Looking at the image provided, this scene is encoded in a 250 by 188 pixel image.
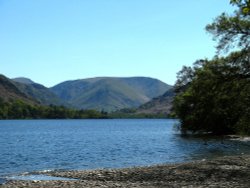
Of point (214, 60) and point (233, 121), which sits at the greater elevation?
point (214, 60)

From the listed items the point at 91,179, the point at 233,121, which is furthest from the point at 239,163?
the point at 233,121

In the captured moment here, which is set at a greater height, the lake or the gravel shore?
the gravel shore

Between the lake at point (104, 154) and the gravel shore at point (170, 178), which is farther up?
the gravel shore at point (170, 178)

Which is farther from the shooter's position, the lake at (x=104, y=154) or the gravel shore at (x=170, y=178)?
the lake at (x=104, y=154)

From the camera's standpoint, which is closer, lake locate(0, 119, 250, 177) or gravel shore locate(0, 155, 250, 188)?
gravel shore locate(0, 155, 250, 188)

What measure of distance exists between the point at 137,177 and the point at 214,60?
59.4ft

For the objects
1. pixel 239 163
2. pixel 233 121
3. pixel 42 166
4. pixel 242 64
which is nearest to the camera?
pixel 239 163

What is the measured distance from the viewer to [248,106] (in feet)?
152

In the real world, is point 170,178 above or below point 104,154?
above

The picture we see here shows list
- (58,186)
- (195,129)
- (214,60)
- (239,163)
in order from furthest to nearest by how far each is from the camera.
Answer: (195,129)
(214,60)
(239,163)
(58,186)

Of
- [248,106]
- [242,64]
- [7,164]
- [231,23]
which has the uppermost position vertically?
[231,23]

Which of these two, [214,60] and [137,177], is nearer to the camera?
[137,177]

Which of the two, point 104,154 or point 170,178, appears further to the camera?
point 104,154

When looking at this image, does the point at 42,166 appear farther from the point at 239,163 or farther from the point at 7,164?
the point at 239,163
